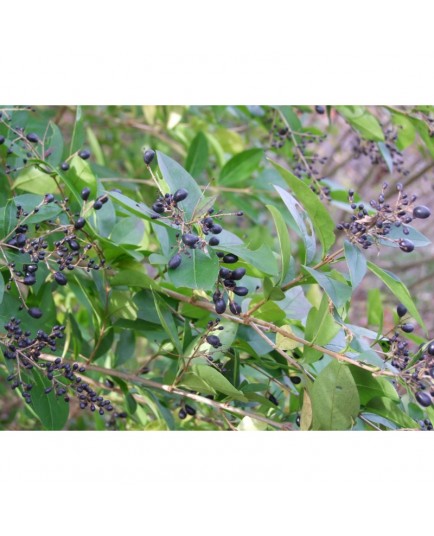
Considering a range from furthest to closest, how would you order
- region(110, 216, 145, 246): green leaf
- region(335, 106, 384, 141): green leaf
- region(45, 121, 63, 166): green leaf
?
1. region(335, 106, 384, 141): green leaf
2. region(45, 121, 63, 166): green leaf
3. region(110, 216, 145, 246): green leaf

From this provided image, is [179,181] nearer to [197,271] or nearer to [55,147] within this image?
[197,271]

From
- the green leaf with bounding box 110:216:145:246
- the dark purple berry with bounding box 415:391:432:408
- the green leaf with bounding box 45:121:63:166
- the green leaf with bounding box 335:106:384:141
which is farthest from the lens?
the green leaf with bounding box 335:106:384:141

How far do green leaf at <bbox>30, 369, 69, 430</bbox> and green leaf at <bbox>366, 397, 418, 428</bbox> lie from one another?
42 centimetres

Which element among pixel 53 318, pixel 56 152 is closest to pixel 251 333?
pixel 53 318

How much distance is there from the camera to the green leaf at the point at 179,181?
0.84 metres

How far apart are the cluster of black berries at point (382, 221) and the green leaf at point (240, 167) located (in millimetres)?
907

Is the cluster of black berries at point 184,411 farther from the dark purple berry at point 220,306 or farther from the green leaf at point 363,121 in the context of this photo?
the green leaf at point 363,121

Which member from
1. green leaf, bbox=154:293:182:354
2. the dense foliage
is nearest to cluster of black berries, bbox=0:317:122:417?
the dense foliage

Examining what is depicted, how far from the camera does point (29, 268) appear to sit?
845 millimetres

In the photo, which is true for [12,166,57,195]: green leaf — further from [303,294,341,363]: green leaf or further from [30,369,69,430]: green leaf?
[303,294,341,363]: green leaf

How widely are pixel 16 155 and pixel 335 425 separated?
65 cm

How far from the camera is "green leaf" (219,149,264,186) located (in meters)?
1.70

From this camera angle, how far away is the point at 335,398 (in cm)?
83

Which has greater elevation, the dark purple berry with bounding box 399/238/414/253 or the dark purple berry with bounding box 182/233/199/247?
the dark purple berry with bounding box 399/238/414/253
